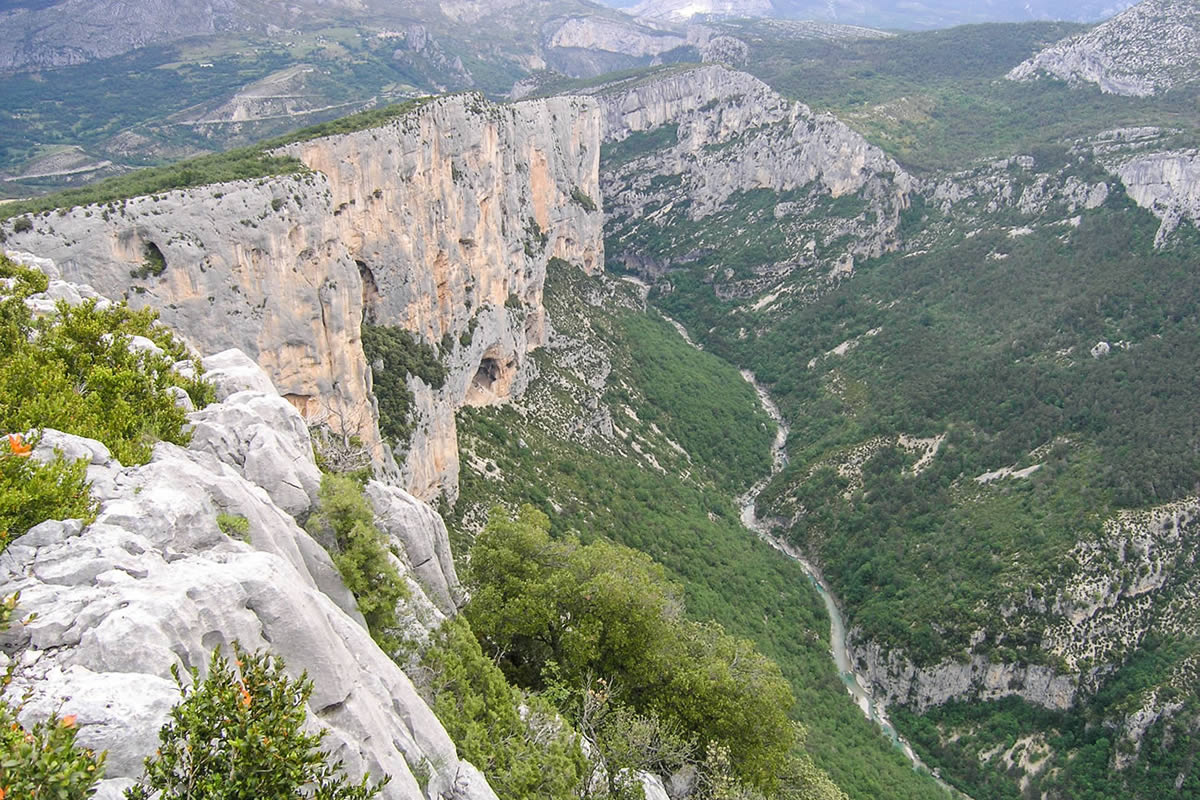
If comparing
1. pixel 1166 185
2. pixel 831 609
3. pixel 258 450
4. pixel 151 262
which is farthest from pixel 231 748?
pixel 1166 185

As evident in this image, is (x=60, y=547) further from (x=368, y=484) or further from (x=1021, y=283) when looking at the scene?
(x=1021, y=283)

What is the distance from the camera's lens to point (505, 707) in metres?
18.0

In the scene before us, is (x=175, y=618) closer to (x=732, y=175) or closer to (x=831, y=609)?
(x=831, y=609)

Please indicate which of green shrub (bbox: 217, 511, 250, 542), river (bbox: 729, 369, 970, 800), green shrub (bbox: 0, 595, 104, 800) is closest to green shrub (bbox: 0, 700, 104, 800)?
green shrub (bbox: 0, 595, 104, 800)

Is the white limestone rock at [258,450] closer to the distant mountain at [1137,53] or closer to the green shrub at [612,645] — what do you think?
the green shrub at [612,645]

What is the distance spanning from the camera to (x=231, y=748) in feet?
28.8

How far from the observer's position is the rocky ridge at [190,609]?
9.09 meters

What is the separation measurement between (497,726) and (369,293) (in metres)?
34.9

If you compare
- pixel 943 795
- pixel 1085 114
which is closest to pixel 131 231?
pixel 943 795

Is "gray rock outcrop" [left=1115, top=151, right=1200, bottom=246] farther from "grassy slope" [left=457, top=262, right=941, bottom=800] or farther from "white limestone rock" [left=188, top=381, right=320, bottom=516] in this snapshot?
"white limestone rock" [left=188, top=381, right=320, bottom=516]

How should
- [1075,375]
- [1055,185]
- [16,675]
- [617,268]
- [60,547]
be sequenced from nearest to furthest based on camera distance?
[16,675] → [60,547] → [1075,375] → [1055,185] → [617,268]

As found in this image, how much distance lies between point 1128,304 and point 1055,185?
2736 centimetres

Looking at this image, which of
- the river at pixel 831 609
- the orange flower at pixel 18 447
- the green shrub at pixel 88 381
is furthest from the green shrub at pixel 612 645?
the river at pixel 831 609

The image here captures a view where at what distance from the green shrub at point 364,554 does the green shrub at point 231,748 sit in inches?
274
